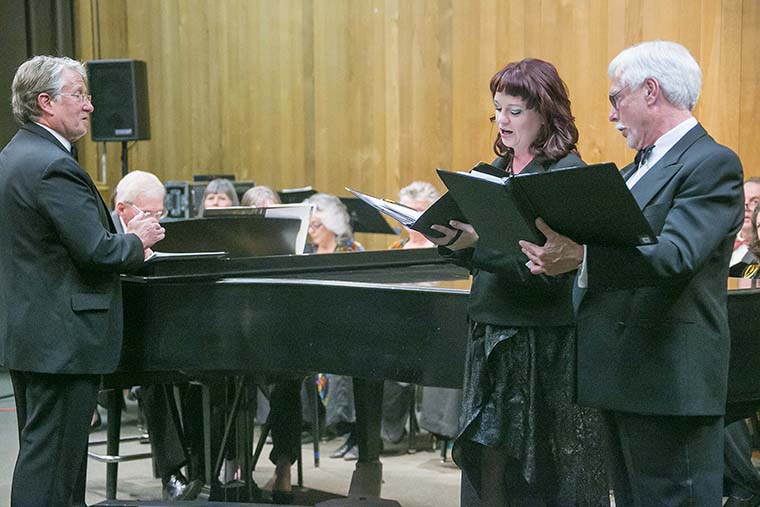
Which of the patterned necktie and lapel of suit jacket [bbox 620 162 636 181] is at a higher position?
the patterned necktie

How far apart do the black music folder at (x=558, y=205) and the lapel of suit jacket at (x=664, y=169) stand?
161 millimetres

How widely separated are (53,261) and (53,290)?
86mm

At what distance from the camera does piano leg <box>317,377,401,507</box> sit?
14.7 ft

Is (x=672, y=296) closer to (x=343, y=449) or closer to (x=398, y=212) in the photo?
(x=398, y=212)

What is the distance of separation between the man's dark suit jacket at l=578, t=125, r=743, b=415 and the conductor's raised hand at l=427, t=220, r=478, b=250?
480mm

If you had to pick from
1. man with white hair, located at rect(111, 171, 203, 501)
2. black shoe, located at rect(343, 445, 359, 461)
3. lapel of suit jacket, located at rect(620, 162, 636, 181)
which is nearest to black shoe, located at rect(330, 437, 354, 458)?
black shoe, located at rect(343, 445, 359, 461)

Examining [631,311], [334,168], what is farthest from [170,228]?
[334,168]

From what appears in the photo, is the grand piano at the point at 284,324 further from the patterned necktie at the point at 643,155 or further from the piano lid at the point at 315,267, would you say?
the patterned necktie at the point at 643,155

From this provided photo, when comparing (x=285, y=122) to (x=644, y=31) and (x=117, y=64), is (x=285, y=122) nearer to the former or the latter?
(x=117, y=64)

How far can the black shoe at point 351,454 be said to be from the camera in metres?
5.88

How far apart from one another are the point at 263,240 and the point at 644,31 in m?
3.06

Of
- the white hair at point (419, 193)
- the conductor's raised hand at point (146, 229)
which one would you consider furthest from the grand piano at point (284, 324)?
the white hair at point (419, 193)

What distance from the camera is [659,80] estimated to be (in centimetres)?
254

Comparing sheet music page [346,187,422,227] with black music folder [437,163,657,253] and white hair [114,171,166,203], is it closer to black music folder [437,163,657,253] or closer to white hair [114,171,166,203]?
black music folder [437,163,657,253]
